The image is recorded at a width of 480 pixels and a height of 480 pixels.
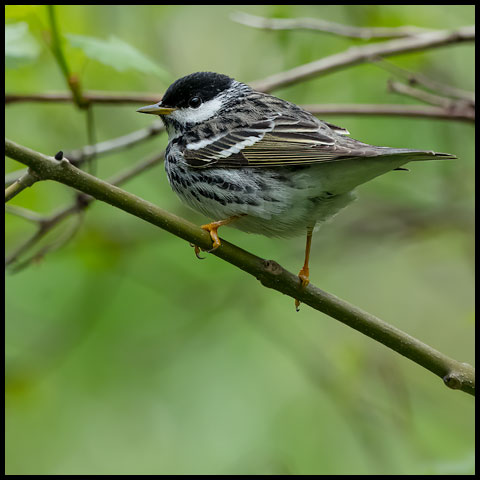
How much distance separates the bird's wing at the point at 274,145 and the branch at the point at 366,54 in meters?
0.62

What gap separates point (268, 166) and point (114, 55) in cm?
101

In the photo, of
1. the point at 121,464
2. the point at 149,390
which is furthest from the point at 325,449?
the point at 121,464

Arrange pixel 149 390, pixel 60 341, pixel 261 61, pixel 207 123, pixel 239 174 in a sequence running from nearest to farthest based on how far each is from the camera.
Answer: pixel 239 174, pixel 207 123, pixel 60 341, pixel 149 390, pixel 261 61

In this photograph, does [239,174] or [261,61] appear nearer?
[239,174]

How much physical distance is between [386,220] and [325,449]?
81.7 inches

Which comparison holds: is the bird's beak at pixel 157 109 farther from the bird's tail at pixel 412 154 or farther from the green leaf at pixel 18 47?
the bird's tail at pixel 412 154

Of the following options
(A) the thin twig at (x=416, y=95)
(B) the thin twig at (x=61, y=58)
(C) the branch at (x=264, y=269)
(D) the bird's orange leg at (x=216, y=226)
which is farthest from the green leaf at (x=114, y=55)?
Result: (A) the thin twig at (x=416, y=95)

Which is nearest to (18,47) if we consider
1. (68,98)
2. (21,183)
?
(68,98)

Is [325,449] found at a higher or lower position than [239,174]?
lower

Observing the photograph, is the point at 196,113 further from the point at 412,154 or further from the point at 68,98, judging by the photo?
the point at 412,154

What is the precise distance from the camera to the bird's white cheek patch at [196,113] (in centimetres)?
418

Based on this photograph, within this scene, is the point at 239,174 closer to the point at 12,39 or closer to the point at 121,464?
the point at 12,39

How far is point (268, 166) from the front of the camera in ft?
11.7

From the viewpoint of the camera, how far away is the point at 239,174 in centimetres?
365
